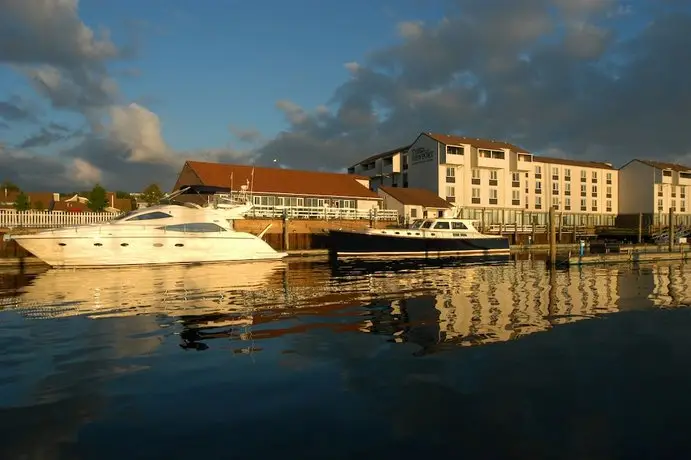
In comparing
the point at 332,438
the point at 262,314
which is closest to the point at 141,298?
the point at 262,314

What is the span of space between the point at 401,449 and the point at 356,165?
7045 centimetres

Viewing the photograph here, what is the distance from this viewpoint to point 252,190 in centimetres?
4681

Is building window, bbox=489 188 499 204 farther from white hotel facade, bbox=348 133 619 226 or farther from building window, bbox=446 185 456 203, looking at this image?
building window, bbox=446 185 456 203

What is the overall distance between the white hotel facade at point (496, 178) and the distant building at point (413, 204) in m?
4.31

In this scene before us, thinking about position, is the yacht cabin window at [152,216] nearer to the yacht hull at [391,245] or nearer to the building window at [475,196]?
the yacht hull at [391,245]

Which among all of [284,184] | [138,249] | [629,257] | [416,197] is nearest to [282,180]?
[284,184]

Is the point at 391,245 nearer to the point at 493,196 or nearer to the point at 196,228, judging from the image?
the point at 196,228

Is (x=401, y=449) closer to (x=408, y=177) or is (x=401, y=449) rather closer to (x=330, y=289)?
(x=330, y=289)

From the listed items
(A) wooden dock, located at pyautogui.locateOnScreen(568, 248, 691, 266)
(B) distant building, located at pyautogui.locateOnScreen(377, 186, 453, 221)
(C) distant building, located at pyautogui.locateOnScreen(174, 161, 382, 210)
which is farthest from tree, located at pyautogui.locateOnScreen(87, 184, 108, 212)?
(A) wooden dock, located at pyautogui.locateOnScreen(568, 248, 691, 266)

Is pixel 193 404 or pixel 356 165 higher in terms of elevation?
pixel 356 165

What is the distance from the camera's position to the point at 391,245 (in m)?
36.6

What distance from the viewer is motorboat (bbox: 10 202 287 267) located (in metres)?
26.5

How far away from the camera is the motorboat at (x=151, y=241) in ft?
87.0

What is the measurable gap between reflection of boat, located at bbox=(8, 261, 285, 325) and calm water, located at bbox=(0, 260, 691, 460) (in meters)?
0.18
